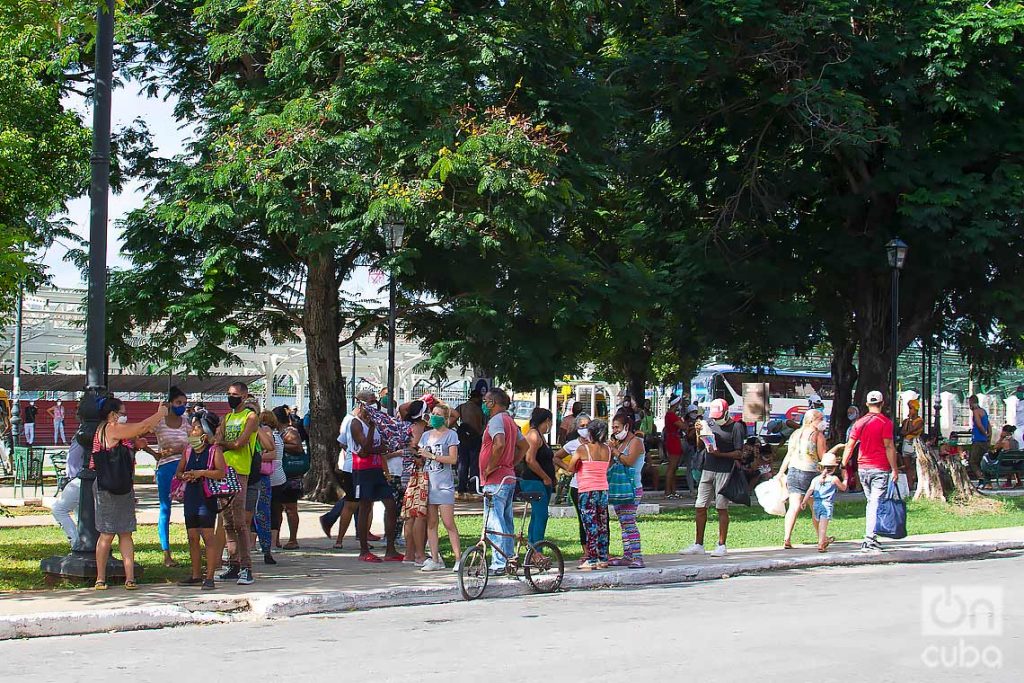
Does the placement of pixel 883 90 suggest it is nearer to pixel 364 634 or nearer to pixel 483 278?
pixel 483 278

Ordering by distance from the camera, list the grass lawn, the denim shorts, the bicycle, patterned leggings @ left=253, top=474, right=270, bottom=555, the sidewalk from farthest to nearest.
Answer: the denim shorts < patterned leggings @ left=253, top=474, right=270, bottom=555 < the grass lawn < the bicycle < the sidewalk

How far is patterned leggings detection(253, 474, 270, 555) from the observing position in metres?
13.6

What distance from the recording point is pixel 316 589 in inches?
459

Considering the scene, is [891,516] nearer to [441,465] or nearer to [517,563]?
[517,563]

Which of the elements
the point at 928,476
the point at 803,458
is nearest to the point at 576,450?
the point at 803,458

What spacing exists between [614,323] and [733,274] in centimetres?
862

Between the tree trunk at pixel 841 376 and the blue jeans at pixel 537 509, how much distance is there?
2102cm

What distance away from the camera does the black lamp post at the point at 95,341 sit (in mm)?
12000

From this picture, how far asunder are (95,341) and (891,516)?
31.8ft

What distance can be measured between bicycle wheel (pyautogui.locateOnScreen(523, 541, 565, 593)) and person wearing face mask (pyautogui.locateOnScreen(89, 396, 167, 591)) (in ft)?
12.7

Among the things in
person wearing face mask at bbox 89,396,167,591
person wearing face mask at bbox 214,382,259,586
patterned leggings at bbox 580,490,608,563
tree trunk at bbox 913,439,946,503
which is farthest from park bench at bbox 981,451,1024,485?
person wearing face mask at bbox 89,396,167,591

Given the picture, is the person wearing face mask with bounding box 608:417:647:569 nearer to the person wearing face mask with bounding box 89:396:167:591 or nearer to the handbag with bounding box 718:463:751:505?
the handbag with bounding box 718:463:751:505

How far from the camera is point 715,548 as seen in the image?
15.4m

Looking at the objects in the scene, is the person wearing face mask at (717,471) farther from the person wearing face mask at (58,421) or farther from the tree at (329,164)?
the person wearing face mask at (58,421)
